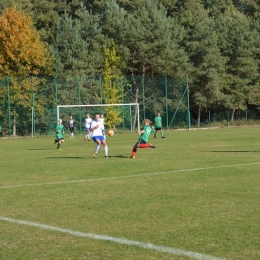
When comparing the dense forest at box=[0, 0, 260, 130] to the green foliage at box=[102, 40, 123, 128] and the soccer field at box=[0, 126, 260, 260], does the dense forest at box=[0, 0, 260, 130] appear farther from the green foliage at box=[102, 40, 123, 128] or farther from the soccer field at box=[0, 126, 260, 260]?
the soccer field at box=[0, 126, 260, 260]

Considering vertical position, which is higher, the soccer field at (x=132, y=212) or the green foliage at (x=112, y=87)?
the green foliage at (x=112, y=87)

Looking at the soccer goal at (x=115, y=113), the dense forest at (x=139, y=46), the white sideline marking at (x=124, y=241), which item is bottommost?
the white sideline marking at (x=124, y=241)

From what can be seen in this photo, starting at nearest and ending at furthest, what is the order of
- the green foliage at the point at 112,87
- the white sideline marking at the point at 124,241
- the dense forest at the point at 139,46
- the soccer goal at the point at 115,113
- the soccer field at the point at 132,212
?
the white sideline marking at the point at 124,241
the soccer field at the point at 132,212
the soccer goal at the point at 115,113
the green foliage at the point at 112,87
the dense forest at the point at 139,46

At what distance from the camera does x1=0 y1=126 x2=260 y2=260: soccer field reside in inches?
313

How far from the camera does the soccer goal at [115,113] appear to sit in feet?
172

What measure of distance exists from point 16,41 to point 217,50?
24740 mm

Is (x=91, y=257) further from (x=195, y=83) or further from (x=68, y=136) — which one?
(x=195, y=83)

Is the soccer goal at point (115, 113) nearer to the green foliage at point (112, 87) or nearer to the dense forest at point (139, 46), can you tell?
the green foliage at point (112, 87)

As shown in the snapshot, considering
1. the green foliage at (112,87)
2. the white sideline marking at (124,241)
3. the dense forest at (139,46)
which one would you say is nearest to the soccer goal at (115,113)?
the green foliage at (112,87)

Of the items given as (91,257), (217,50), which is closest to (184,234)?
(91,257)

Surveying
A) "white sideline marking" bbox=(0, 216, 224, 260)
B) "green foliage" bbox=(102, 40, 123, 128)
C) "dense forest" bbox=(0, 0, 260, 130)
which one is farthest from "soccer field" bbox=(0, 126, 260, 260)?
"dense forest" bbox=(0, 0, 260, 130)

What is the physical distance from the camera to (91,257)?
755cm

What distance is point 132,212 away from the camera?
35.2ft

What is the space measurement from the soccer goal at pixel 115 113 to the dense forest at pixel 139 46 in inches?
111
